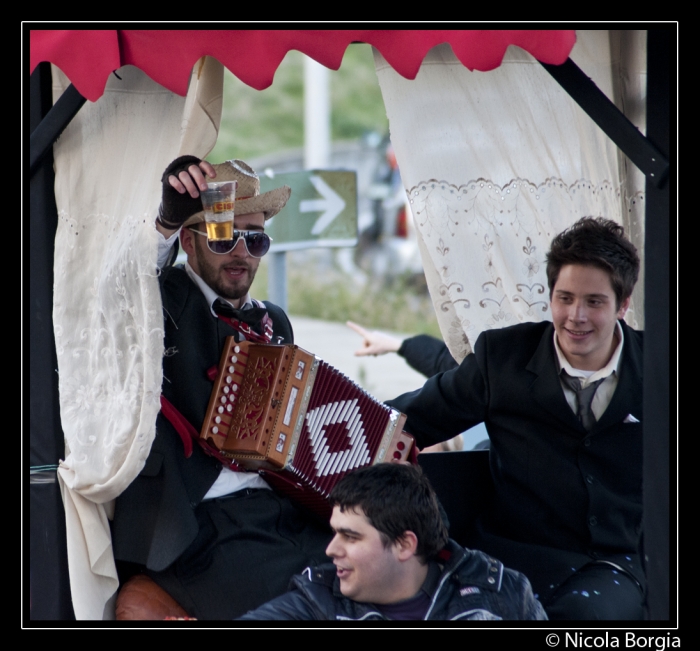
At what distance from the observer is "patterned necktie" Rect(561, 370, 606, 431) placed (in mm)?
3145

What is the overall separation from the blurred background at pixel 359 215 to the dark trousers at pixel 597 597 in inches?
218

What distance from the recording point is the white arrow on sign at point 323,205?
4.19m

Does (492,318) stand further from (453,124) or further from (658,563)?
(658,563)

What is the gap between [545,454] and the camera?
3.17 metres

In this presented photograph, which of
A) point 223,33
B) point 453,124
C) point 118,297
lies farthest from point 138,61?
point 453,124

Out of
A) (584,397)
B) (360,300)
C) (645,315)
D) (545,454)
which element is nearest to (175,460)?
(545,454)

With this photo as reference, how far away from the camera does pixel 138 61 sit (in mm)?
2576

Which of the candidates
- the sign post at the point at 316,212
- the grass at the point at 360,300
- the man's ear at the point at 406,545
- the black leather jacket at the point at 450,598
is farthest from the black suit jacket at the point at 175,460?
the grass at the point at 360,300

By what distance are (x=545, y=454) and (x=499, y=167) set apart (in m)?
1.03

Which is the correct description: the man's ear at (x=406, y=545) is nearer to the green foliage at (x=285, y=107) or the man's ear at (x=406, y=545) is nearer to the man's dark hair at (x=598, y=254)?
the man's dark hair at (x=598, y=254)

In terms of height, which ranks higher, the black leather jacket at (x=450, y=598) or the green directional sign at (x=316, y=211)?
the green directional sign at (x=316, y=211)
